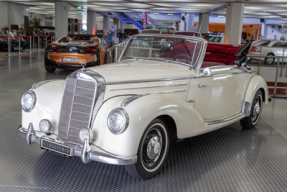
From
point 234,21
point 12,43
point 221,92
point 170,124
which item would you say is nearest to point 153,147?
point 170,124

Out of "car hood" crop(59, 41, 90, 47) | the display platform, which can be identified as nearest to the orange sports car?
"car hood" crop(59, 41, 90, 47)

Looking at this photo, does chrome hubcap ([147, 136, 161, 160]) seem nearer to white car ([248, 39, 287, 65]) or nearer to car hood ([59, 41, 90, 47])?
car hood ([59, 41, 90, 47])

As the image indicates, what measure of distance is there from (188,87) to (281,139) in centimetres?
183

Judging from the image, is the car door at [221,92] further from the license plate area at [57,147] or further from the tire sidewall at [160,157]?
the license plate area at [57,147]

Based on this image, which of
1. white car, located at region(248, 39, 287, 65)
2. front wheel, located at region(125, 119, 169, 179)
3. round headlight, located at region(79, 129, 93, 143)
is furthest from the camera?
white car, located at region(248, 39, 287, 65)

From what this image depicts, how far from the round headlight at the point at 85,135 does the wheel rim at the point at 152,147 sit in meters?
0.50

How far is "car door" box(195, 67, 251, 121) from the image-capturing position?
3672mm

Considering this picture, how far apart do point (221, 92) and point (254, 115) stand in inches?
47.0

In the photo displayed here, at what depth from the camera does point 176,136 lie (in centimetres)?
322

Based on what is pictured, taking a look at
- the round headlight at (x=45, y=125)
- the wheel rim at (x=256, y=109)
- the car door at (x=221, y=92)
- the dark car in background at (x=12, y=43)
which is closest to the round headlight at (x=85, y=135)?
the round headlight at (x=45, y=125)

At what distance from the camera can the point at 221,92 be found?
13.0ft

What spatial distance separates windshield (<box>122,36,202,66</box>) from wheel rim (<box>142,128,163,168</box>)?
116 centimetres

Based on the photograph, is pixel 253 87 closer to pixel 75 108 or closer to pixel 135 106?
pixel 135 106

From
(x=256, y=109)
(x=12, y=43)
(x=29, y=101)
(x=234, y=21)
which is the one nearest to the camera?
(x=29, y=101)
